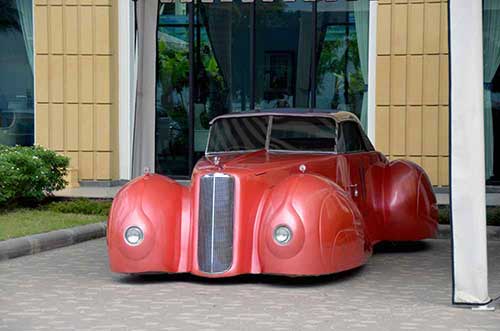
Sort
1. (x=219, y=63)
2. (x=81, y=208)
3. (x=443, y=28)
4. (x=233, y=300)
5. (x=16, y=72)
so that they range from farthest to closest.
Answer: (x=16, y=72)
(x=219, y=63)
(x=443, y=28)
(x=81, y=208)
(x=233, y=300)

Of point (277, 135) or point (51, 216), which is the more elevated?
point (277, 135)

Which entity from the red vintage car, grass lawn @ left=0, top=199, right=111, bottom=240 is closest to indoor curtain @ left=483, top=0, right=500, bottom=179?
grass lawn @ left=0, top=199, right=111, bottom=240

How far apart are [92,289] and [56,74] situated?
9.12 metres

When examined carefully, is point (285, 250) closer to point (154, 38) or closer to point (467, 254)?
point (467, 254)

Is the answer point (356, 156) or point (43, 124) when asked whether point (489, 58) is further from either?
point (43, 124)

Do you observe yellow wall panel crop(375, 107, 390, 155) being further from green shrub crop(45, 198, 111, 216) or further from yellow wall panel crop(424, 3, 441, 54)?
green shrub crop(45, 198, 111, 216)

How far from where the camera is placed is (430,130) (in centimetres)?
1623

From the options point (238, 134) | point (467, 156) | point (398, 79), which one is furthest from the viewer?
point (398, 79)

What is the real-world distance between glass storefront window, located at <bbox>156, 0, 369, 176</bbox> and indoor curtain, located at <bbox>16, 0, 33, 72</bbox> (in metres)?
2.46

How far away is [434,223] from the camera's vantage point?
37.0ft

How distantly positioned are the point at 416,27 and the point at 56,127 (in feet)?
22.0

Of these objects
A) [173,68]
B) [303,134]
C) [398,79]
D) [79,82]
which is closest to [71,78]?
[79,82]

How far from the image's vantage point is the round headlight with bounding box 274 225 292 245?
862cm

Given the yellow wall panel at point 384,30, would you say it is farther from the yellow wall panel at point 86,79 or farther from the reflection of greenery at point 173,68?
the yellow wall panel at point 86,79
